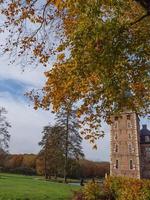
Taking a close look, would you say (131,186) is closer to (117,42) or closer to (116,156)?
(117,42)

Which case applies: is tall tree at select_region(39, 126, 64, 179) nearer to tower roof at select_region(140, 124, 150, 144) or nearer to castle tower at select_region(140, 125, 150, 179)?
castle tower at select_region(140, 125, 150, 179)

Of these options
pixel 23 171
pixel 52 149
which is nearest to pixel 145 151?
pixel 52 149

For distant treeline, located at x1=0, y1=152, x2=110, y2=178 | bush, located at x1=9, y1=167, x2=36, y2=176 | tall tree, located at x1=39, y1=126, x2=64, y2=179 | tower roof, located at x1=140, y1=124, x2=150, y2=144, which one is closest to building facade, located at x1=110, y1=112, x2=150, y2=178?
tower roof, located at x1=140, y1=124, x2=150, y2=144

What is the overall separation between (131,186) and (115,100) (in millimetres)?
8007

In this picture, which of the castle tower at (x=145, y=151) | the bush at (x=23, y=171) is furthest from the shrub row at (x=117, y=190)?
the castle tower at (x=145, y=151)

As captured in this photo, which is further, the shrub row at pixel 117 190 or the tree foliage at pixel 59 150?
the tree foliage at pixel 59 150

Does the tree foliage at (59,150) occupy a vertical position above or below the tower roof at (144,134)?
below

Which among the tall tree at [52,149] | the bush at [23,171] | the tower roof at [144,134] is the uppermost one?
the tower roof at [144,134]

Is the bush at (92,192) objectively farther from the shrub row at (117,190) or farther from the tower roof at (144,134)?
the tower roof at (144,134)

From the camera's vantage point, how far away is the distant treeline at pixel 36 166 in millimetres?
79650

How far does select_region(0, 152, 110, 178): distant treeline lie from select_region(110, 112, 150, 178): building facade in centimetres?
883

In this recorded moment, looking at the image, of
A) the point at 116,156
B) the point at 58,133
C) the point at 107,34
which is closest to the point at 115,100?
the point at 107,34

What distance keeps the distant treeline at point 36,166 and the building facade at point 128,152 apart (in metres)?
8.83

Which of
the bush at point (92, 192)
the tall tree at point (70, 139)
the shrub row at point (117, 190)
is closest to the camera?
the shrub row at point (117, 190)
